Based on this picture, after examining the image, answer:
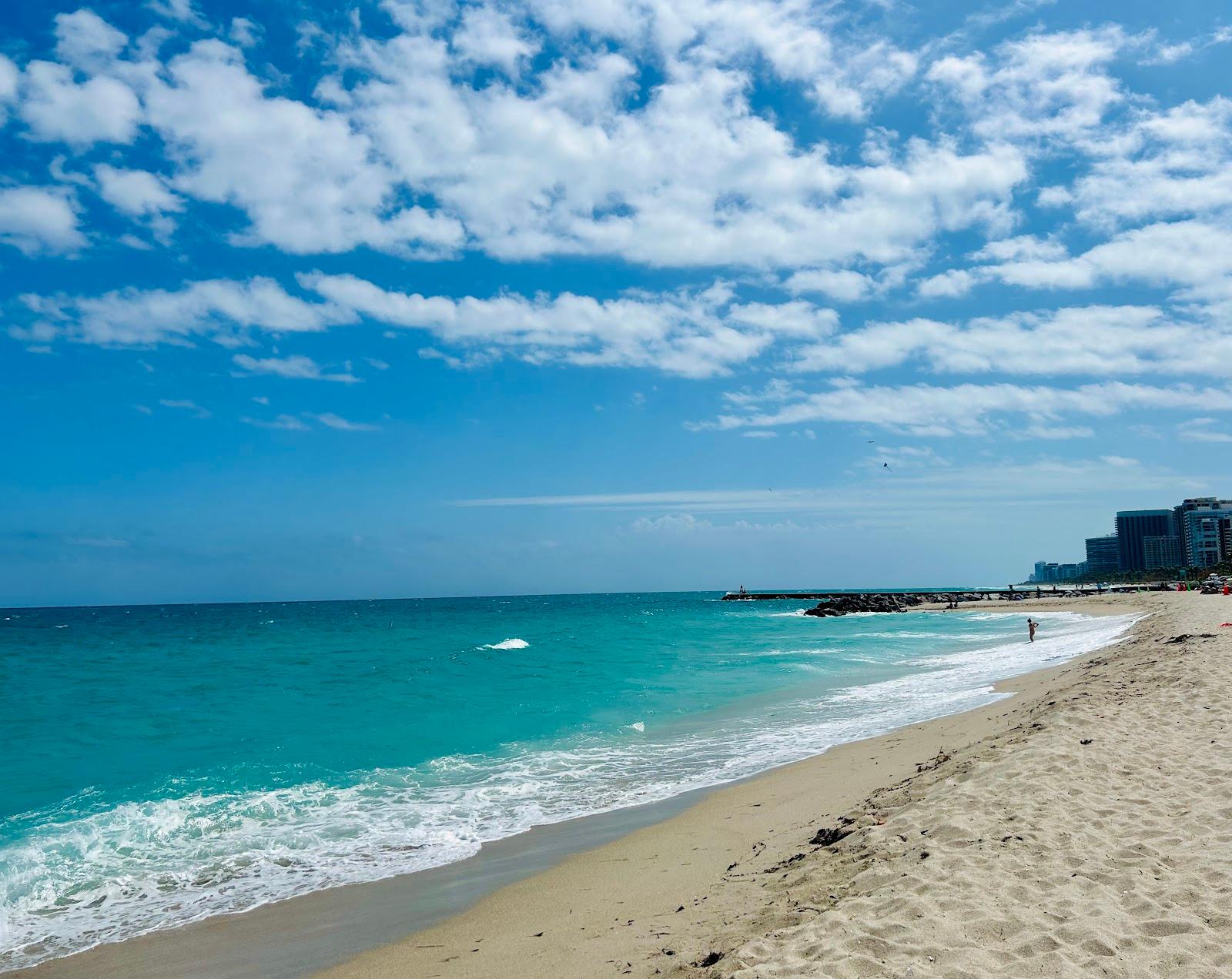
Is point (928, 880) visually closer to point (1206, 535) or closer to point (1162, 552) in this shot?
point (1206, 535)

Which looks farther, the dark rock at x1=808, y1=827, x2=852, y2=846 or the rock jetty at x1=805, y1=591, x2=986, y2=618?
the rock jetty at x1=805, y1=591, x2=986, y2=618

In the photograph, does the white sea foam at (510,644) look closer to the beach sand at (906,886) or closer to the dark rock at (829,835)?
the beach sand at (906,886)

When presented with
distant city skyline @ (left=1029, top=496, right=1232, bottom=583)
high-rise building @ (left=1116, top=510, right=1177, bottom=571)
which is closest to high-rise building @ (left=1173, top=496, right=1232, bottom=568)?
distant city skyline @ (left=1029, top=496, right=1232, bottom=583)

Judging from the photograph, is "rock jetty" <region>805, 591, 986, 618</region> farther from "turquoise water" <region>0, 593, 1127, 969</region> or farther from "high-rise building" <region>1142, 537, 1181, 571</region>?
"high-rise building" <region>1142, 537, 1181, 571</region>

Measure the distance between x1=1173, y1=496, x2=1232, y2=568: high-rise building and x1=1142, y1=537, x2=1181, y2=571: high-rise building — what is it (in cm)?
698

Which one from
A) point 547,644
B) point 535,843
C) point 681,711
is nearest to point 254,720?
point 681,711

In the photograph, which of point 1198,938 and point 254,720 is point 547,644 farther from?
point 1198,938

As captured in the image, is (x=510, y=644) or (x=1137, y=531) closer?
(x=510, y=644)

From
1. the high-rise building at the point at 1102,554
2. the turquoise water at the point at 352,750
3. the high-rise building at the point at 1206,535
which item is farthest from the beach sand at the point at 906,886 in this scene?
the high-rise building at the point at 1102,554

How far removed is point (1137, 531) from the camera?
566 ft

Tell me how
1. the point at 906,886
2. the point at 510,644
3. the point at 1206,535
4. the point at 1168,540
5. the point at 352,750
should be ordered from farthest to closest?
1. the point at 1168,540
2. the point at 1206,535
3. the point at 510,644
4. the point at 352,750
5. the point at 906,886

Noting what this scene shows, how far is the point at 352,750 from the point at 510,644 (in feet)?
93.5

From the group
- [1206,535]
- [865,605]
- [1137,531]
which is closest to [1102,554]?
[1137,531]

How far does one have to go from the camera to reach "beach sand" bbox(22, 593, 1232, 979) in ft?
13.9
